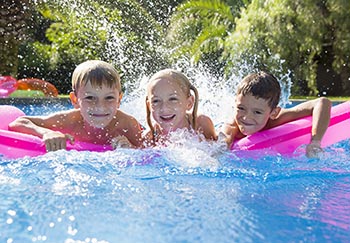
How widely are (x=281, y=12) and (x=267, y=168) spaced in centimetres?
969

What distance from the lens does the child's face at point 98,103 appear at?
11.2 feet

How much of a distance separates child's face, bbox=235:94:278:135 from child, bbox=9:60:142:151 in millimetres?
655

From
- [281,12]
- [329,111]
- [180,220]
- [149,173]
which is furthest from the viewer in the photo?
[281,12]

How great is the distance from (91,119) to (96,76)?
0.28 metres

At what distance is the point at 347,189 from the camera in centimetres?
275

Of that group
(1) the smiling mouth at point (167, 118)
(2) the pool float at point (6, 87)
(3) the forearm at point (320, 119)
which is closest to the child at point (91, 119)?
(1) the smiling mouth at point (167, 118)

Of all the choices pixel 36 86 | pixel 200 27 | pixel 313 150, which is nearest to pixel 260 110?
pixel 313 150

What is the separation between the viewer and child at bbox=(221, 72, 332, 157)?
11.5ft

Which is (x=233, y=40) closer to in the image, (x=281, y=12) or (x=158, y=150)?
(x=281, y=12)

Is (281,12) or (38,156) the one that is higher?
(281,12)

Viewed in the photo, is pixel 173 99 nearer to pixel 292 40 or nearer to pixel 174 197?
pixel 174 197

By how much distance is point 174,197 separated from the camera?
99.2 inches

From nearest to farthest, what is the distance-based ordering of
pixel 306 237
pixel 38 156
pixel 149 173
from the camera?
1. pixel 306 237
2. pixel 149 173
3. pixel 38 156

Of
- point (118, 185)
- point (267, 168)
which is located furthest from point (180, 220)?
point (267, 168)
